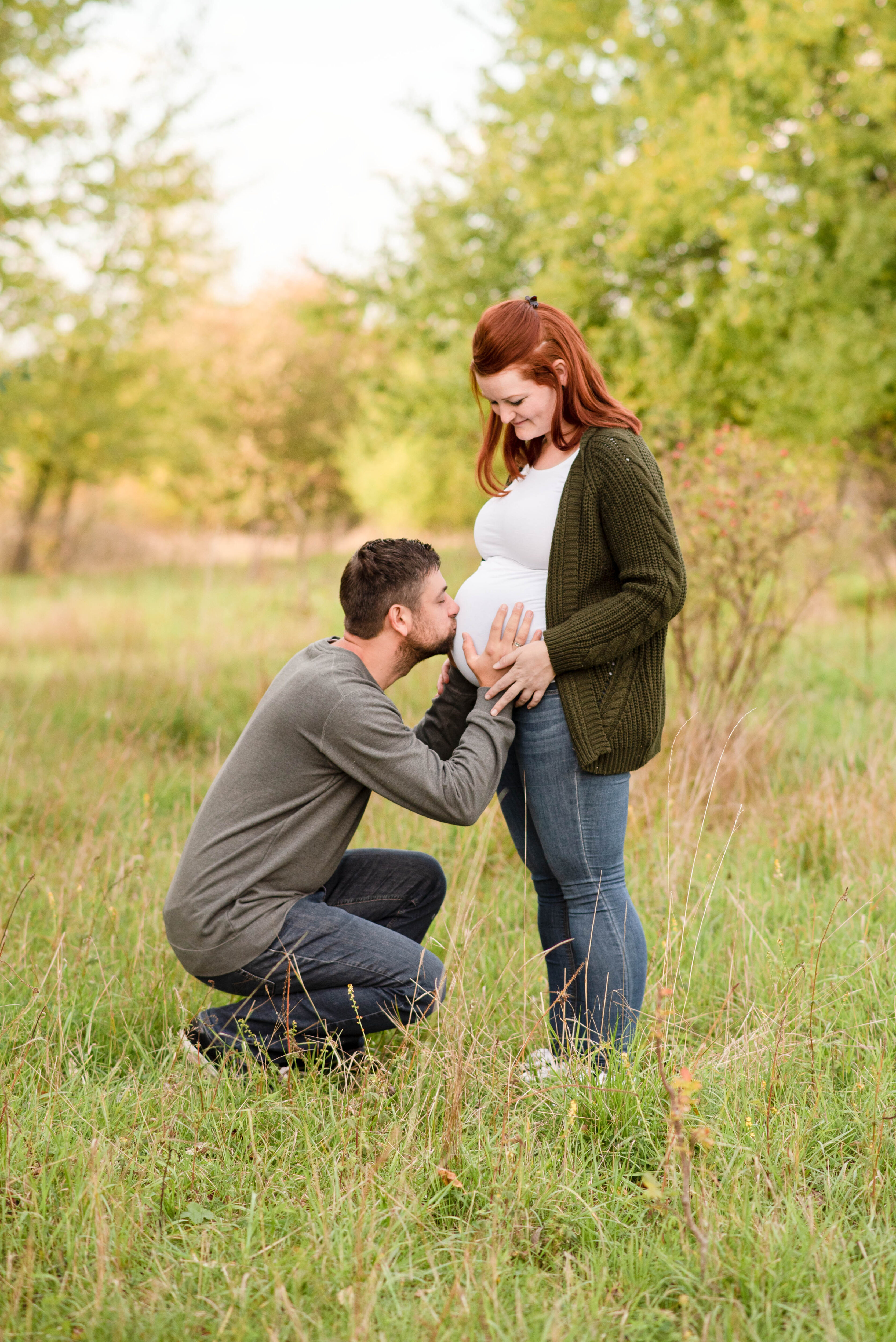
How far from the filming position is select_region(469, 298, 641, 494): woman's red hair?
244 centimetres

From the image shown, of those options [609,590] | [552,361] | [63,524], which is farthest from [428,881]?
[63,524]

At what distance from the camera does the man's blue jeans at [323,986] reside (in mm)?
2688

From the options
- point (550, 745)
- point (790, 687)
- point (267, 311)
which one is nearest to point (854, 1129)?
point (550, 745)

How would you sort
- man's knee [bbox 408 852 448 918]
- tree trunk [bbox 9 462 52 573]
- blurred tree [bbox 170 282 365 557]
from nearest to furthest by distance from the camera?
1. man's knee [bbox 408 852 448 918]
2. blurred tree [bbox 170 282 365 557]
3. tree trunk [bbox 9 462 52 573]

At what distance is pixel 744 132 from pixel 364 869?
8357mm

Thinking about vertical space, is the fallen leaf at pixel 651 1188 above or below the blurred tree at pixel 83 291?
below

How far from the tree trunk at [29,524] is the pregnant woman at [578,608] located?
1871 cm

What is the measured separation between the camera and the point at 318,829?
2.69 metres

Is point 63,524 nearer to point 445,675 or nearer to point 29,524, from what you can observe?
point 29,524

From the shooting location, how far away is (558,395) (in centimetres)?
251

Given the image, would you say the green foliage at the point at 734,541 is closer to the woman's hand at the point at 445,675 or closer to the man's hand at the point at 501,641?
the woman's hand at the point at 445,675

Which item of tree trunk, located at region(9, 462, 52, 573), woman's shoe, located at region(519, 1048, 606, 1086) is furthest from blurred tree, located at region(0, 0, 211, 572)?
woman's shoe, located at region(519, 1048, 606, 1086)

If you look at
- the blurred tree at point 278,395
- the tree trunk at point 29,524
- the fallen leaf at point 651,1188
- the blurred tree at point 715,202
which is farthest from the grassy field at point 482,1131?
the tree trunk at point 29,524

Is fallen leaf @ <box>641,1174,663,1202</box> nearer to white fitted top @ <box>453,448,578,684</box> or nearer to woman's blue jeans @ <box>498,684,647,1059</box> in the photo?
woman's blue jeans @ <box>498,684,647,1059</box>
